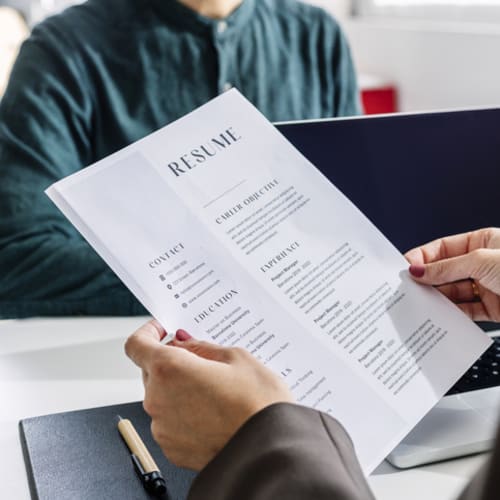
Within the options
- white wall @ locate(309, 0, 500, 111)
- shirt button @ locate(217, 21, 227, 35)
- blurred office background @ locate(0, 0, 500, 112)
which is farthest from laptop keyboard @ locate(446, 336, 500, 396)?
blurred office background @ locate(0, 0, 500, 112)

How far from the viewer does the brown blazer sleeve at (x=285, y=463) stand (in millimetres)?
500

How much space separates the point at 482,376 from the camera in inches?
33.0

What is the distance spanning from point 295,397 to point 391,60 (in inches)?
78.0

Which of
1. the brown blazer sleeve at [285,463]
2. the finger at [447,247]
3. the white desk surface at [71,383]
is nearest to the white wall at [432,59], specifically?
the finger at [447,247]

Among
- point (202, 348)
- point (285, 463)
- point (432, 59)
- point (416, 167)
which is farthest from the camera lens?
point (432, 59)

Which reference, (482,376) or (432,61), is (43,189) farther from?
(432,61)

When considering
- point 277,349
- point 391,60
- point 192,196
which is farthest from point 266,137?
point 391,60

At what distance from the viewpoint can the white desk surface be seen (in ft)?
2.29

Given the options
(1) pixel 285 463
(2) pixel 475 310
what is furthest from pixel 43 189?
(1) pixel 285 463

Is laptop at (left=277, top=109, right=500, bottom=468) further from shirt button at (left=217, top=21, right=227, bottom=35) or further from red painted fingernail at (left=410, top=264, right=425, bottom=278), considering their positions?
shirt button at (left=217, top=21, right=227, bottom=35)

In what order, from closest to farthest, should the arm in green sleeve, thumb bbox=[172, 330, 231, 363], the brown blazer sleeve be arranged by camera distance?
the brown blazer sleeve, thumb bbox=[172, 330, 231, 363], the arm in green sleeve

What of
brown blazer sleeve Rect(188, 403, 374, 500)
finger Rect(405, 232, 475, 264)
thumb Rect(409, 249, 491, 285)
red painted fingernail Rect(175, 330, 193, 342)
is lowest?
finger Rect(405, 232, 475, 264)

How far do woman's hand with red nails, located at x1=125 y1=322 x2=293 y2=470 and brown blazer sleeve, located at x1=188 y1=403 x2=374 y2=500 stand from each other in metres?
0.02

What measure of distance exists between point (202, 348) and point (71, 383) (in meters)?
0.34
